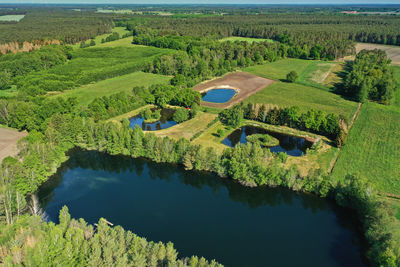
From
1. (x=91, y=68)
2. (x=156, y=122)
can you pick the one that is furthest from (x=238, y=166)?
(x=91, y=68)

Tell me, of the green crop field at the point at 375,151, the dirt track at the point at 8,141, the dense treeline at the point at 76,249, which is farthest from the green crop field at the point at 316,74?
the dirt track at the point at 8,141

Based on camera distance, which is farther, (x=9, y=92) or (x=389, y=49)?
(x=389, y=49)

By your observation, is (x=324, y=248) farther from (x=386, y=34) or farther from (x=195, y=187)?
(x=386, y=34)

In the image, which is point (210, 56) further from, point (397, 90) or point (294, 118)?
point (397, 90)

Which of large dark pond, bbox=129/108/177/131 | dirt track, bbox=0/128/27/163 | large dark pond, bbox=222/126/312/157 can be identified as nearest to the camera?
dirt track, bbox=0/128/27/163

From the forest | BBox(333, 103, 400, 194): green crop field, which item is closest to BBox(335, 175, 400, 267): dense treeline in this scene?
the forest

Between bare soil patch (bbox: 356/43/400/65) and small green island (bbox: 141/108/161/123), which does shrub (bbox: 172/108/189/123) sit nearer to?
small green island (bbox: 141/108/161/123)
